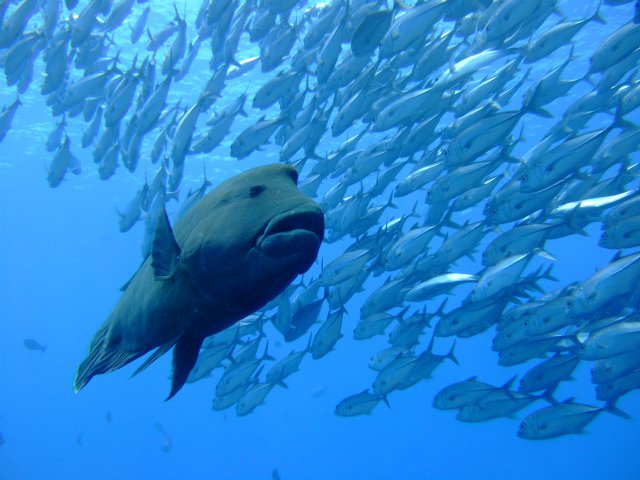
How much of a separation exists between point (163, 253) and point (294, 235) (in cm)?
53

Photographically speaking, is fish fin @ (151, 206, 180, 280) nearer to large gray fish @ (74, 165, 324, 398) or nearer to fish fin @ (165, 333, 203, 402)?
large gray fish @ (74, 165, 324, 398)

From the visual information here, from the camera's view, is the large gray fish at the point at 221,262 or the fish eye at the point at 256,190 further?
the fish eye at the point at 256,190

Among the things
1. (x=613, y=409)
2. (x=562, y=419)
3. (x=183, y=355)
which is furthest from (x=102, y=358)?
(x=613, y=409)

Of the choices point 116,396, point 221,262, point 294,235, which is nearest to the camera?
point 294,235

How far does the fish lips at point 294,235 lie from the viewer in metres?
1.39

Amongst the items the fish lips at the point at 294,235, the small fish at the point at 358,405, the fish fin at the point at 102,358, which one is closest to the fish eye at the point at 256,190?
the fish lips at the point at 294,235

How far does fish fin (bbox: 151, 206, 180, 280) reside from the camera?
158 cm

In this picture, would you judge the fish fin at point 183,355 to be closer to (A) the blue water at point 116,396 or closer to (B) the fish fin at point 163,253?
(B) the fish fin at point 163,253

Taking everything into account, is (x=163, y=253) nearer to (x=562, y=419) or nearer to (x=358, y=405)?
(x=562, y=419)

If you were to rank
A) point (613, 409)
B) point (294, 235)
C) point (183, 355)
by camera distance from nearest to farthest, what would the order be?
point (294, 235) < point (183, 355) < point (613, 409)

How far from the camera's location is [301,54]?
7.47 meters

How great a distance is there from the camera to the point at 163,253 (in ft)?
5.27

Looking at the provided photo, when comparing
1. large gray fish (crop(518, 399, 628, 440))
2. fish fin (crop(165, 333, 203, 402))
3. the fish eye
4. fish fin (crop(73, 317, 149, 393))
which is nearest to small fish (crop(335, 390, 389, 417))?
large gray fish (crop(518, 399, 628, 440))

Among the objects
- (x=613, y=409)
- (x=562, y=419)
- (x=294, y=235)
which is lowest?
(x=562, y=419)
